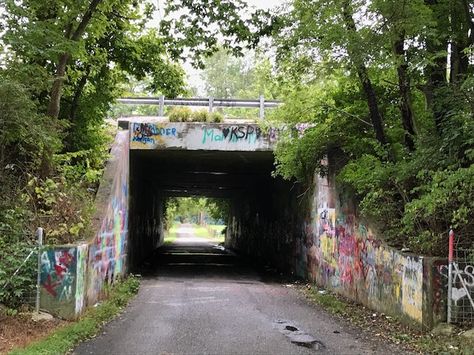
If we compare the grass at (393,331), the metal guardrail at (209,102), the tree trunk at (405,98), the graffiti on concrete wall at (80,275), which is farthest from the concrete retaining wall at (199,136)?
the graffiti on concrete wall at (80,275)

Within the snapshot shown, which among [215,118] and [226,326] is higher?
[215,118]

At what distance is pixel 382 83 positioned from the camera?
424 inches

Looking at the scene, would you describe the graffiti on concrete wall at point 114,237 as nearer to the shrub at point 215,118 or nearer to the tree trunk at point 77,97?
the tree trunk at point 77,97

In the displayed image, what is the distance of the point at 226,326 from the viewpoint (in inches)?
348

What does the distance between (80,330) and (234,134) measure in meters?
9.20

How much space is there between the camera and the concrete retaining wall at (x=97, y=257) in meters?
8.81

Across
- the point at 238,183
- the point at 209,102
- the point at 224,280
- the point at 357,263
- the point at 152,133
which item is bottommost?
the point at 224,280

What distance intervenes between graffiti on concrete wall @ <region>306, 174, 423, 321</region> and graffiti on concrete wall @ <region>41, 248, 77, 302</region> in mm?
5405

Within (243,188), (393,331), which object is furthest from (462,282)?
(243,188)

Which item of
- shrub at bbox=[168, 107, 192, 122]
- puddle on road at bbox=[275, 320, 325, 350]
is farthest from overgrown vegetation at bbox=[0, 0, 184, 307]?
puddle on road at bbox=[275, 320, 325, 350]

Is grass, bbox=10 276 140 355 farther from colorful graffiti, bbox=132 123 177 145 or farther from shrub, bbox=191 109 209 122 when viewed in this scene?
shrub, bbox=191 109 209 122

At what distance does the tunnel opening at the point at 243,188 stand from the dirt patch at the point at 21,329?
9131 millimetres

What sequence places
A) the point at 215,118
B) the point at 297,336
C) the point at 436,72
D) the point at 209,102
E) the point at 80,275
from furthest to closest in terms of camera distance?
the point at 209,102 < the point at 215,118 < the point at 436,72 < the point at 80,275 < the point at 297,336

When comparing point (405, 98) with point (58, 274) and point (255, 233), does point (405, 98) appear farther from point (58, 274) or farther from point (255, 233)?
point (255, 233)
